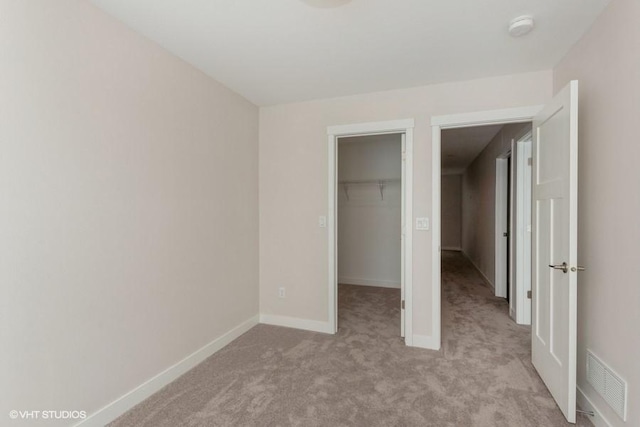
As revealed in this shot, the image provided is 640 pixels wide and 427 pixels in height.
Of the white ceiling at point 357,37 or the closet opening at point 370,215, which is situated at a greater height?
the white ceiling at point 357,37

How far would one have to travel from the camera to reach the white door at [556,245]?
1.73 m

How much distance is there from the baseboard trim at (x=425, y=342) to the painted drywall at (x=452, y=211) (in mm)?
7033

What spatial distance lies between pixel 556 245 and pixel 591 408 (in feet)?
3.18

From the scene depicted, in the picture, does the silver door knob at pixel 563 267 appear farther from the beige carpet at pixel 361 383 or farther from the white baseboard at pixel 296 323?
the white baseboard at pixel 296 323

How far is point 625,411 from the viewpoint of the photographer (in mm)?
1481

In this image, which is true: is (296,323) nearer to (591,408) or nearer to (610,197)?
(591,408)

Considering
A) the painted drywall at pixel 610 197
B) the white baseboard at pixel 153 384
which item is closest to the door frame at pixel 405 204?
the white baseboard at pixel 153 384

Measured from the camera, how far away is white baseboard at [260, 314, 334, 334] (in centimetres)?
315

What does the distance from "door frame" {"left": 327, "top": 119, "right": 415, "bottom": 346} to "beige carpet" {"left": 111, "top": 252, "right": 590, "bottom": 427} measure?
1.02ft

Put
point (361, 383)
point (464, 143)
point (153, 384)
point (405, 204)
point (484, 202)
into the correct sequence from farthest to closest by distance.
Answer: point (484, 202)
point (464, 143)
point (405, 204)
point (361, 383)
point (153, 384)

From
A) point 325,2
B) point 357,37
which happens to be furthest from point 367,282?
point 325,2

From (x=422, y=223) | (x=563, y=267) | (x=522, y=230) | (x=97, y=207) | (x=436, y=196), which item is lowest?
(x=563, y=267)

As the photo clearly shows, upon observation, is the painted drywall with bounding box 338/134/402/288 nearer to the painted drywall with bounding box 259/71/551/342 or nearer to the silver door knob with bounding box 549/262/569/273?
the painted drywall with bounding box 259/71/551/342

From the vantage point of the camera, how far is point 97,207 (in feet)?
5.72
